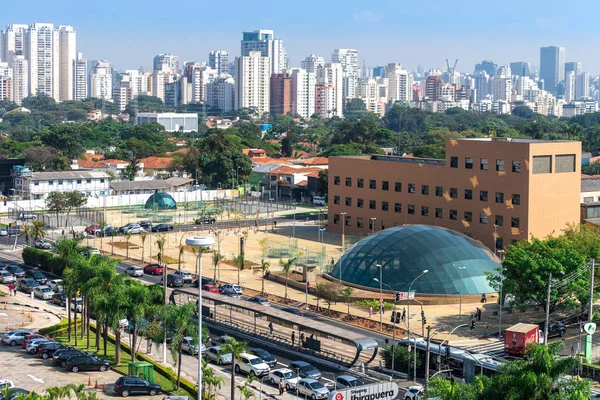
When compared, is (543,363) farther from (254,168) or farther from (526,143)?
(254,168)

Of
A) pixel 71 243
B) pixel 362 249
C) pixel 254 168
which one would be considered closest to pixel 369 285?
pixel 362 249

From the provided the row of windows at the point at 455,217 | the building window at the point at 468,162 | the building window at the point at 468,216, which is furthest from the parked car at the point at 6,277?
the building window at the point at 468,162

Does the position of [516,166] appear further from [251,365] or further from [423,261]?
[251,365]

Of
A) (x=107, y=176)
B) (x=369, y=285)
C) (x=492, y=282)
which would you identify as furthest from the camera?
(x=107, y=176)

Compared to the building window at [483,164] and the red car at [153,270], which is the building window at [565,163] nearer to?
the building window at [483,164]

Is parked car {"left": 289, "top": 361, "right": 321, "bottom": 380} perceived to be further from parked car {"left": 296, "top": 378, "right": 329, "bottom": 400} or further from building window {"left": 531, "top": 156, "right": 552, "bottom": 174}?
building window {"left": 531, "top": 156, "right": 552, "bottom": 174}

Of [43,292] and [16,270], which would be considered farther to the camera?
[16,270]

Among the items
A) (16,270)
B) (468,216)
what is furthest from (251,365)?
(468,216)

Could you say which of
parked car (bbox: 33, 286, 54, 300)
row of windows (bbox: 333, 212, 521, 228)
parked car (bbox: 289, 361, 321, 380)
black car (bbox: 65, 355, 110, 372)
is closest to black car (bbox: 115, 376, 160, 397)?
black car (bbox: 65, 355, 110, 372)
